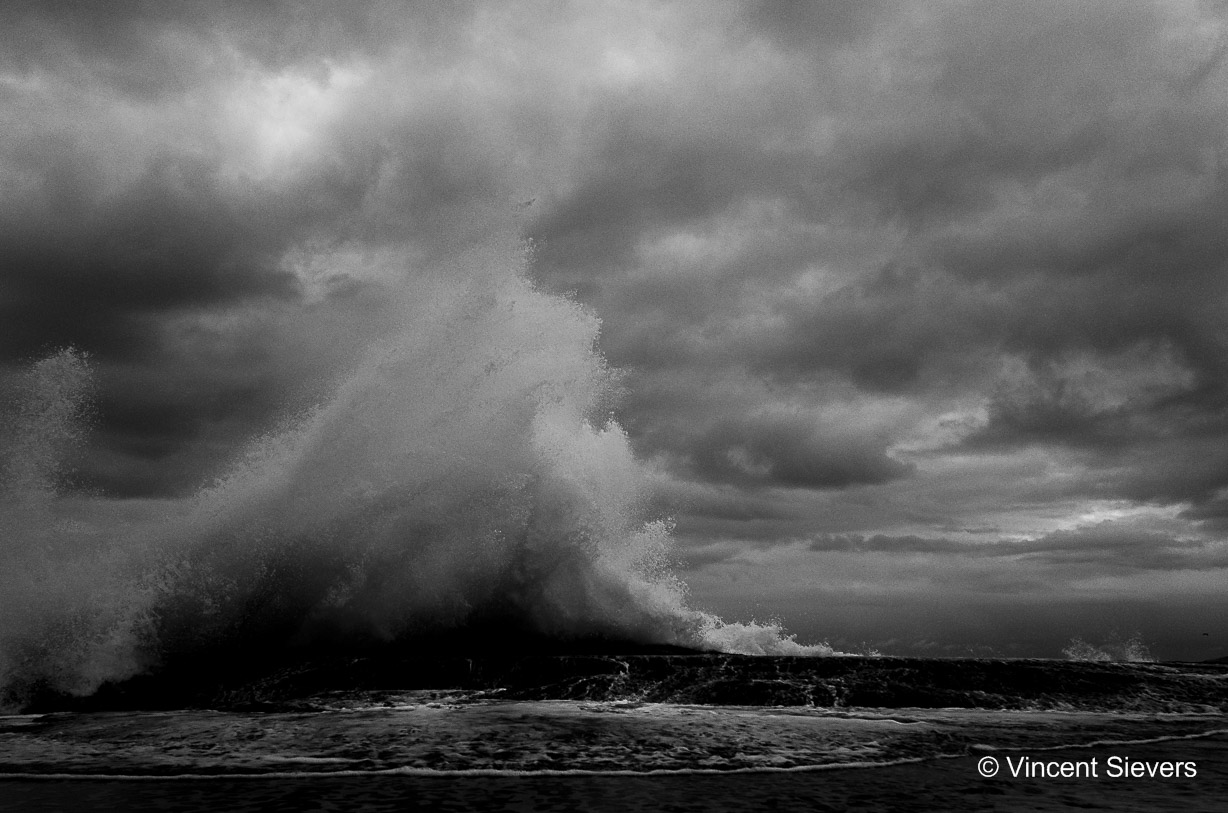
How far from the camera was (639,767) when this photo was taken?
33.9 ft

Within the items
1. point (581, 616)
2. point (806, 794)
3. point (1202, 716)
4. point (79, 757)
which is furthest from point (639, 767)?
point (581, 616)

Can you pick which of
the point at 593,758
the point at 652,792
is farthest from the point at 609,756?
the point at 652,792

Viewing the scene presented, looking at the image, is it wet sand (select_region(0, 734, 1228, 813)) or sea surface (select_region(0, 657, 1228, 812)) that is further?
sea surface (select_region(0, 657, 1228, 812))

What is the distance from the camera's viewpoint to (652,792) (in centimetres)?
888

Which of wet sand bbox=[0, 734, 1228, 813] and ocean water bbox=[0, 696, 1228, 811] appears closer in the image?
wet sand bbox=[0, 734, 1228, 813]

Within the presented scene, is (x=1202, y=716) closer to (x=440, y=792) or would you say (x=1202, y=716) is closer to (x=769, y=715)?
(x=769, y=715)

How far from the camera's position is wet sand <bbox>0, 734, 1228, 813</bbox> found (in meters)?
8.09

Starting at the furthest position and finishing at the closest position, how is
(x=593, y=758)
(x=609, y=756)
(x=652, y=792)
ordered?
1. (x=609, y=756)
2. (x=593, y=758)
3. (x=652, y=792)

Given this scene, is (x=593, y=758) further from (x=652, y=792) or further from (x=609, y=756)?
(x=652, y=792)

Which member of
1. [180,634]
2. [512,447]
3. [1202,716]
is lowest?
[1202,716]

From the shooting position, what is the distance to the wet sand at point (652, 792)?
8.09 metres

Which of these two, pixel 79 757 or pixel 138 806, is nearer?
pixel 138 806

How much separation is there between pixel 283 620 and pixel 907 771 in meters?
19.1

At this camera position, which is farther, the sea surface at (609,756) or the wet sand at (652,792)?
the sea surface at (609,756)
